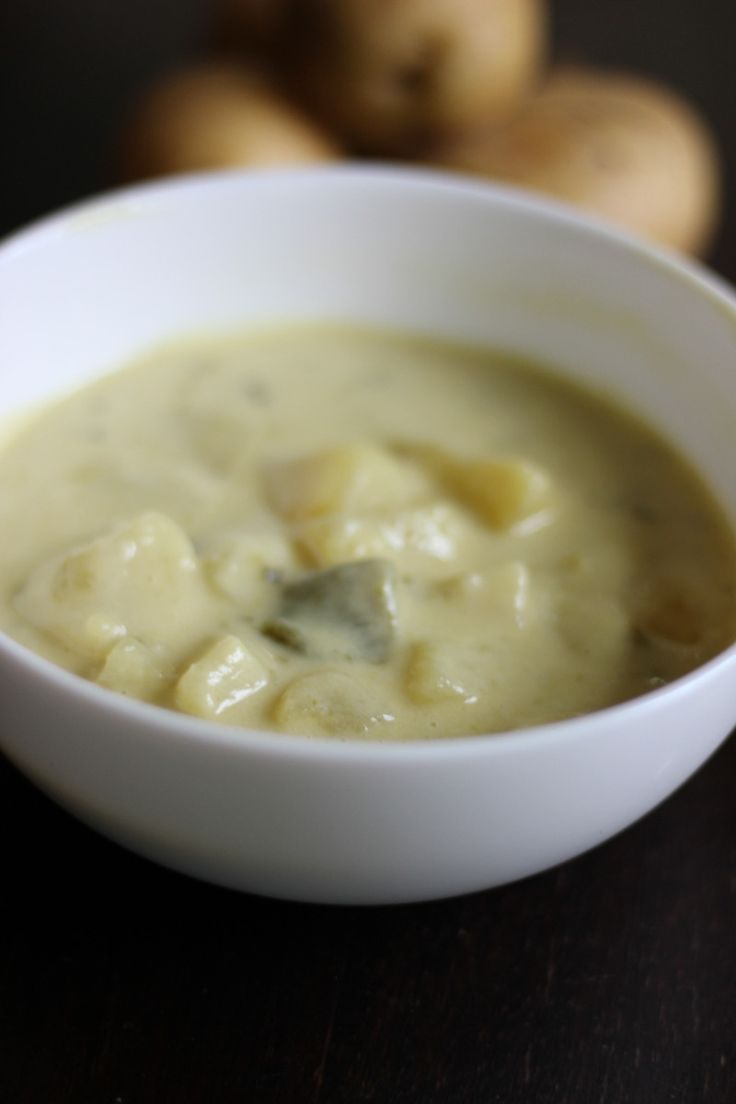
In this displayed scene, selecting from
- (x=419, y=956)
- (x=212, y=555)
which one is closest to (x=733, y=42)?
(x=212, y=555)

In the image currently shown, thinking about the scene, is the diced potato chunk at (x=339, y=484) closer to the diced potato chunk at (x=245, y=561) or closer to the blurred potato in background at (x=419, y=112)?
the diced potato chunk at (x=245, y=561)

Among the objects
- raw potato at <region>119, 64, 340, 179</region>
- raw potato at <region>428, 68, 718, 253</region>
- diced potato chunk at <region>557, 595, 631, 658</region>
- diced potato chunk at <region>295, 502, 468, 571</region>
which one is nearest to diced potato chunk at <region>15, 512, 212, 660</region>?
diced potato chunk at <region>295, 502, 468, 571</region>

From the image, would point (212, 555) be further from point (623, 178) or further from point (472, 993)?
point (623, 178)

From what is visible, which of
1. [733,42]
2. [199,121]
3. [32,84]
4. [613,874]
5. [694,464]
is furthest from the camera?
[733,42]

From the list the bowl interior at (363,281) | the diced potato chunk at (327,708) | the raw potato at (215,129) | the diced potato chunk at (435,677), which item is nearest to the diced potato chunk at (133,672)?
the diced potato chunk at (327,708)

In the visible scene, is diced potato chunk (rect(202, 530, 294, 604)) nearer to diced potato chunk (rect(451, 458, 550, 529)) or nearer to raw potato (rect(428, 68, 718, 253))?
diced potato chunk (rect(451, 458, 550, 529))

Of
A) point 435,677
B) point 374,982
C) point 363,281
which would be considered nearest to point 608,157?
point 363,281

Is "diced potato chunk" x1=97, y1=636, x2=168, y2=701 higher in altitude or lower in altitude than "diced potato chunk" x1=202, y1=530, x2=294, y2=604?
higher
